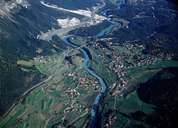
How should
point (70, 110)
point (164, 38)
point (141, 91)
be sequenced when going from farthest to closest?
point (164, 38)
point (141, 91)
point (70, 110)

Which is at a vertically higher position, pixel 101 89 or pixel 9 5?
pixel 9 5

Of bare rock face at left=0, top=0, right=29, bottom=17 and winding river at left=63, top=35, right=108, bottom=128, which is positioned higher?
bare rock face at left=0, top=0, right=29, bottom=17

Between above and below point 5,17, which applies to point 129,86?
below

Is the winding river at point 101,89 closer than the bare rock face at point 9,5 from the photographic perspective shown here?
Yes

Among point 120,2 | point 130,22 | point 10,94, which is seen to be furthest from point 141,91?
point 120,2

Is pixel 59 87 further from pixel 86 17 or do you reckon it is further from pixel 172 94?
pixel 86 17

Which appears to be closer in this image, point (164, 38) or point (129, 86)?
point (129, 86)

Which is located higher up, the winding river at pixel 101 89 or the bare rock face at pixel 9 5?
the bare rock face at pixel 9 5

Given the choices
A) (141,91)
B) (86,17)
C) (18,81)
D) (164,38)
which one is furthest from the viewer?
(86,17)

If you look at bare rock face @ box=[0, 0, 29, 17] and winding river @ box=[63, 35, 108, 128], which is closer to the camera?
winding river @ box=[63, 35, 108, 128]

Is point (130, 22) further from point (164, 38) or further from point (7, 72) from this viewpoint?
point (7, 72)

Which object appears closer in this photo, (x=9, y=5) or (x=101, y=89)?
(x=101, y=89)
